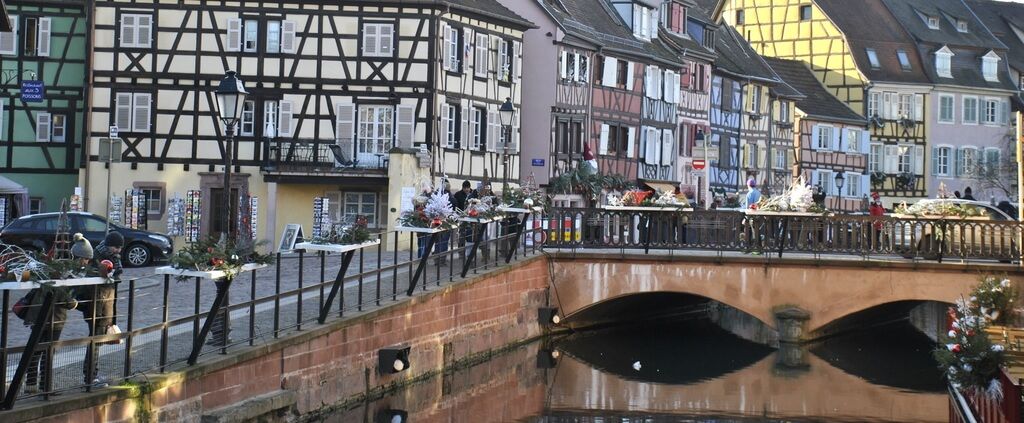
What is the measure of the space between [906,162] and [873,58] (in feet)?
18.7

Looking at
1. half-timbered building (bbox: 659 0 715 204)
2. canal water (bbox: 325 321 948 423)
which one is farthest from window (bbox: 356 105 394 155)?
half-timbered building (bbox: 659 0 715 204)

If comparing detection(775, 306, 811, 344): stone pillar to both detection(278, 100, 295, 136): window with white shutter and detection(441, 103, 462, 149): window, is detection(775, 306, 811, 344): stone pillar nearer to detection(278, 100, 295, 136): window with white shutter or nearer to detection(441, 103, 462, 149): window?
detection(441, 103, 462, 149): window

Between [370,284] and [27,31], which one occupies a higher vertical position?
[27,31]

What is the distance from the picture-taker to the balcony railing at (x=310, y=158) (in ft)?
138

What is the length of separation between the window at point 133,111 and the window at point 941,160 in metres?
49.2

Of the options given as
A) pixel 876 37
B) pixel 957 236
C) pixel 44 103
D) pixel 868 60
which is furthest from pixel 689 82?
pixel 957 236

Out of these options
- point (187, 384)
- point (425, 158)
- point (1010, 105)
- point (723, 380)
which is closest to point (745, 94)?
point (1010, 105)

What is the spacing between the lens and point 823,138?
251ft

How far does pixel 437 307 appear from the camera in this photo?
2623 cm

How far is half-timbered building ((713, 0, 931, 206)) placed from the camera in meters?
78.1

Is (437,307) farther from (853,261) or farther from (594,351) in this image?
(853,261)

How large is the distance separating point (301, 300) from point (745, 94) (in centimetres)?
4966

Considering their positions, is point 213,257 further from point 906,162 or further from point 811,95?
point 906,162

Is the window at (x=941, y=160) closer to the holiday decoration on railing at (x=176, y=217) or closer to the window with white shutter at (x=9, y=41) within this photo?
the holiday decoration on railing at (x=176, y=217)
